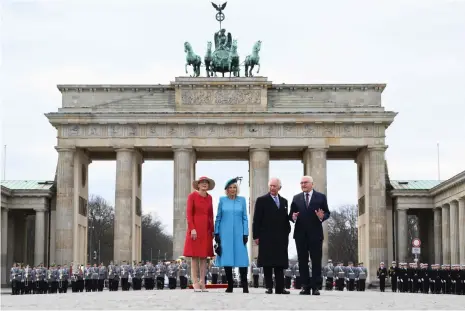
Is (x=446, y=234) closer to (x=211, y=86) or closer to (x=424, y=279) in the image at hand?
(x=211, y=86)

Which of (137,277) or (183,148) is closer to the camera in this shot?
(137,277)

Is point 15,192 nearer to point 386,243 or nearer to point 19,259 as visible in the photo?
point 19,259

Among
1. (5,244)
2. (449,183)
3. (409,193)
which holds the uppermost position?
(449,183)

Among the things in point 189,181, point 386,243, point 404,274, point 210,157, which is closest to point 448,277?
point 404,274

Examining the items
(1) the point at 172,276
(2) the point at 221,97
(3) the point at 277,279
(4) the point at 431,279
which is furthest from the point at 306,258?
(2) the point at 221,97

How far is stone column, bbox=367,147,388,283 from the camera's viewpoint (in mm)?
63594

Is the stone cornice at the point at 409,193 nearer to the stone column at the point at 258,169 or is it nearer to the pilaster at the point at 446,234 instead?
the pilaster at the point at 446,234

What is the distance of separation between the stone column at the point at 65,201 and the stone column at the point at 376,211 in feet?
66.7

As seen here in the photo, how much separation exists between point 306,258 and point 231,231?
5.34ft

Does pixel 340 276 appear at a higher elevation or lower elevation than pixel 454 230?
lower

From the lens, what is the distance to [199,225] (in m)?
19.3

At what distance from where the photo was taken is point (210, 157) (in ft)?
233

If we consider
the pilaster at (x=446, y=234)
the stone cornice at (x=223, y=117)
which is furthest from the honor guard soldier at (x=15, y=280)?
the pilaster at (x=446, y=234)

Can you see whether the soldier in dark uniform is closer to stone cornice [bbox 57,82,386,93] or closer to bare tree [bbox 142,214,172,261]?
stone cornice [bbox 57,82,386,93]
